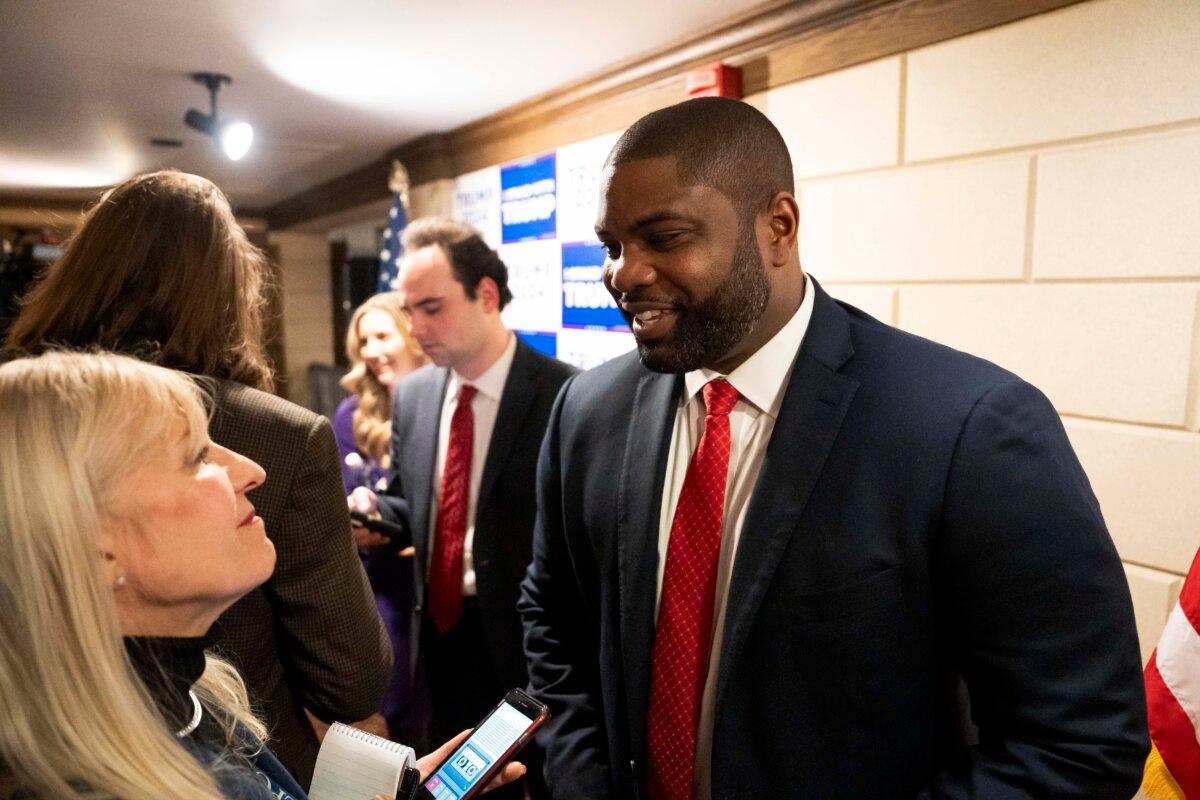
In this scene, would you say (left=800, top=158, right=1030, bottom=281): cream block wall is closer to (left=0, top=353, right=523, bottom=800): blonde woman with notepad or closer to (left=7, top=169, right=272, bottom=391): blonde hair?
(left=7, top=169, right=272, bottom=391): blonde hair

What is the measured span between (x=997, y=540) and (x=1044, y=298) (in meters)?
1.22

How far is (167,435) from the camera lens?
802 mm

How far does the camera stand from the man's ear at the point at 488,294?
2.43 metres

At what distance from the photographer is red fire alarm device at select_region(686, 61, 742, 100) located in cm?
268

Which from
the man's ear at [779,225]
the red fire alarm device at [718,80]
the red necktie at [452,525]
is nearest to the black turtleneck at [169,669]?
the man's ear at [779,225]

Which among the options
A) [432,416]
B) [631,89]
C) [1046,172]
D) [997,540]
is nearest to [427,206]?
[631,89]

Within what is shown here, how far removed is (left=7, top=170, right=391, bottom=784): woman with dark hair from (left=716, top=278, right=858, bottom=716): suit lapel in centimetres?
60

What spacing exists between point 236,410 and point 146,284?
0.23m

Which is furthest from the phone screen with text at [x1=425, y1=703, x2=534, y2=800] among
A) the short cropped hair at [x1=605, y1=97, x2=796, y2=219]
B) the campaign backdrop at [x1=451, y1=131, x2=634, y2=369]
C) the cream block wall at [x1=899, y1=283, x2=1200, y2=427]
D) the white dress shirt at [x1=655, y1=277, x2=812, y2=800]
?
the campaign backdrop at [x1=451, y1=131, x2=634, y2=369]

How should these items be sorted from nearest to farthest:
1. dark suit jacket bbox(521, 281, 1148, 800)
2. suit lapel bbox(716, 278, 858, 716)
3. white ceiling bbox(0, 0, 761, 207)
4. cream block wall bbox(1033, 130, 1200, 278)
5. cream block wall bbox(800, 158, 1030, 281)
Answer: dark suit jacket bbox(521, 281, 1148, 800) < suit lapel bbox(716, 278, 858, 716) < cream block wall bbox(1033, 130, 1200, 278) < cream block wall bbox(800, 158, 1030, 281) < white ceiling bbox(0, 0, 761, 207)

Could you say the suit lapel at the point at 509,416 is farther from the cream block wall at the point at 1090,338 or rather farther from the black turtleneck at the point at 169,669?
the black turtleneck at the point at 169,669

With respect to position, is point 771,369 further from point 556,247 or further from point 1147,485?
point 556,247

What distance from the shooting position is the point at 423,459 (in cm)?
232

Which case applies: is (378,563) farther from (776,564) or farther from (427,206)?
(427,206)
